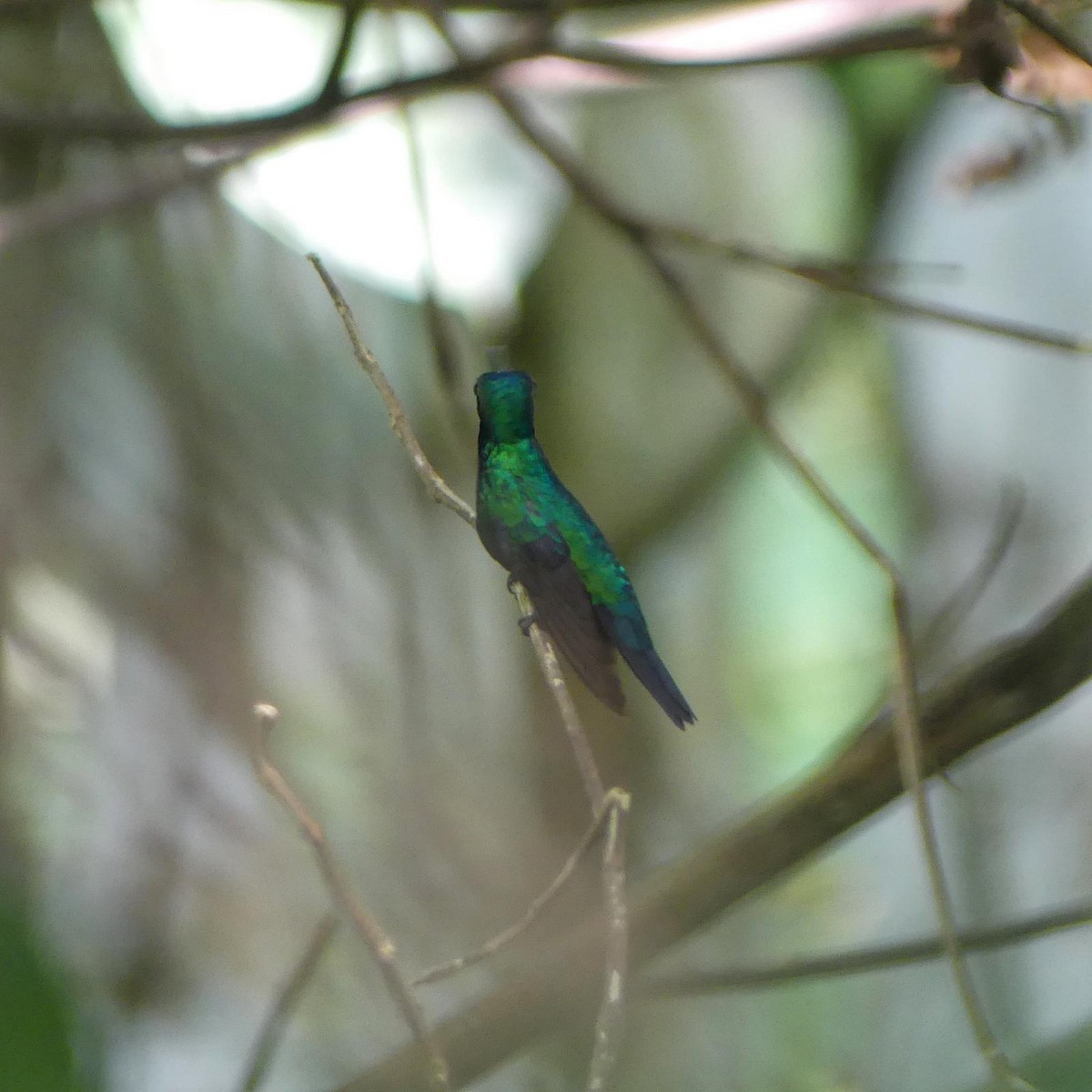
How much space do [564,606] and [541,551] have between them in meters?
0.02

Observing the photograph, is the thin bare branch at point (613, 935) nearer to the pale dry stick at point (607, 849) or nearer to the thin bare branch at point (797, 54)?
the pale dry stick at point (607, 849)

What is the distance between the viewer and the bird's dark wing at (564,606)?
392 mm

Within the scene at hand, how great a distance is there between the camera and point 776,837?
2.04 feet

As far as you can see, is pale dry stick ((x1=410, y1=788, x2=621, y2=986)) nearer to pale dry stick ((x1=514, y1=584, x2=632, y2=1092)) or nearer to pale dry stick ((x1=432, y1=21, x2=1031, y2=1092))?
pale dry stick ((x1=514, y1=584, x2=632, y2=1092))

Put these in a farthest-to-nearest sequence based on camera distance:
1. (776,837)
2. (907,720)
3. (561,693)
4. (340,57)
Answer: (340,57)
(776,837)
(907,720)
(561,693)

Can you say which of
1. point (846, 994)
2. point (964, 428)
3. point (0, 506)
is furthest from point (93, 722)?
point (964, 428)

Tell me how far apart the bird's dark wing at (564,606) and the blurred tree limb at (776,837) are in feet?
0.77

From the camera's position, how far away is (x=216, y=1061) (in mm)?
828

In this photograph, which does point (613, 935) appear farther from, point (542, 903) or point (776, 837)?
point (776, 837)

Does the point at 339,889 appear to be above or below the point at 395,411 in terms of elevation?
below

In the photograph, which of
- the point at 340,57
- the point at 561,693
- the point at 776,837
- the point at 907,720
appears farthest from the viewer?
the point at 340,57

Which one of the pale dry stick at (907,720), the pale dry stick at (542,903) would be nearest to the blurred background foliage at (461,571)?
the pale dry stick at (907,720)

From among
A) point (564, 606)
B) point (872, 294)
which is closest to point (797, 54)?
point (872, 294)

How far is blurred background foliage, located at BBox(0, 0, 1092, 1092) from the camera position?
844mm
